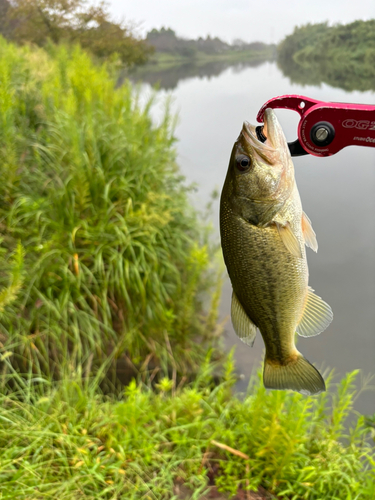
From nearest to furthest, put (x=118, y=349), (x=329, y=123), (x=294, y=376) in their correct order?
(x=329, y=123), (x=294, y=376), (x=118, y=349)

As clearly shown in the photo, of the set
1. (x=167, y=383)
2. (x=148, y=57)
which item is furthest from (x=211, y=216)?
(x=148, y=57)

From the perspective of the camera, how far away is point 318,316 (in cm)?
84

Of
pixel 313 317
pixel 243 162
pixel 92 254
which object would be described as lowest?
pixel 92 254

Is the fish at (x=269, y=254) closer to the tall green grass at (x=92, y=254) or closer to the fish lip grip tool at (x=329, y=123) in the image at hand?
the fish lip grip tool at (x=329, y=123)

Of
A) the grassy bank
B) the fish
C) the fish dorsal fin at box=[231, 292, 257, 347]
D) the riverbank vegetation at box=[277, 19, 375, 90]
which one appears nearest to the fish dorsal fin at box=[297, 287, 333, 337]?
the fish

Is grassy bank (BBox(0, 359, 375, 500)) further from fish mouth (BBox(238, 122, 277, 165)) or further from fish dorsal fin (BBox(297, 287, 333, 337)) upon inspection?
fish mouth (BBox(238, 122, 277, 165))

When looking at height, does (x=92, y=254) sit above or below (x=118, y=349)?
above

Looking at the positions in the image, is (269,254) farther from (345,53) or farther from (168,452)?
(345,53)

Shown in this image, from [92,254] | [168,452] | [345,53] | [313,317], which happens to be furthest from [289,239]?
[345,53]

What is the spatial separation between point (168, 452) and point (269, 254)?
1810 mm

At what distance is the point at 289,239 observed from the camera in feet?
2.70

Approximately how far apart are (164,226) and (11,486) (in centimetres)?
234

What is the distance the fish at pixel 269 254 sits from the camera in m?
0.81

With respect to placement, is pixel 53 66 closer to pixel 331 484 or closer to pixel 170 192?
pixel 170 192
